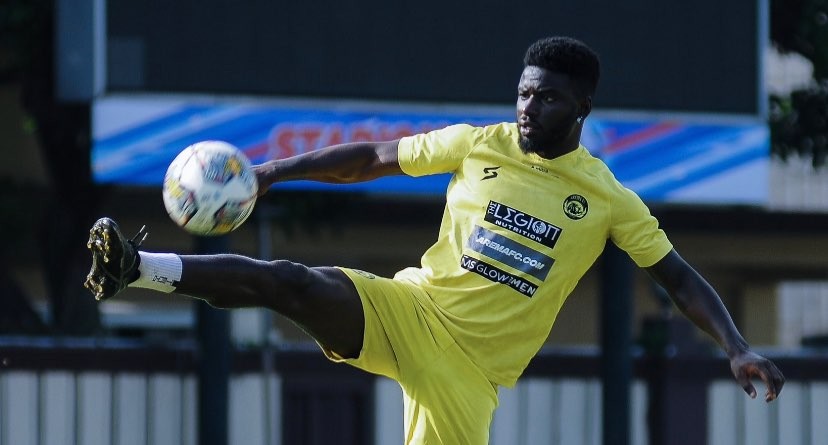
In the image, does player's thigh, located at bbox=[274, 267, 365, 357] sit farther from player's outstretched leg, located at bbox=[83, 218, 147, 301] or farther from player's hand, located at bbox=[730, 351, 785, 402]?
player's hand, located at bbox=[730, 351, 785, 402]

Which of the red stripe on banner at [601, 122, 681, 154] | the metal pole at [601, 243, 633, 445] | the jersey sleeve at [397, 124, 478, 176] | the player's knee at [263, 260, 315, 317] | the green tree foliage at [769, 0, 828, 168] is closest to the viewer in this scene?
the player's knee at [263, 260, 315, 317]

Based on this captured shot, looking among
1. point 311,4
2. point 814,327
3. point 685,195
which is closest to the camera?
point 311,4

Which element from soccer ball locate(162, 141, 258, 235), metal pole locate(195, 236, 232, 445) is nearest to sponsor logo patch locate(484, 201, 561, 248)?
soccer ball locate(162, 141, 258, 235)

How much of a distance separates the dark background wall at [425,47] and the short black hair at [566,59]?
345 cm

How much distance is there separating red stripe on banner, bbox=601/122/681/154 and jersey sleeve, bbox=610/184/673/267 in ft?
12.5

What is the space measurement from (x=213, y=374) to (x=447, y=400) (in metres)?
4.11

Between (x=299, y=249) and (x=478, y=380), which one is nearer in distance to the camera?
(x=478, y=380)

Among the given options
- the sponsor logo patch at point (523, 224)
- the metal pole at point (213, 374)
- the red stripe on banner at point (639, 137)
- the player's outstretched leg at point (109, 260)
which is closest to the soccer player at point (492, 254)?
the sponsor logo patch at point (523, 224)

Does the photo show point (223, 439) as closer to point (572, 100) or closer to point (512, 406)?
point (512, 406)

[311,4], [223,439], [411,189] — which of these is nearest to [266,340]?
[223,439]

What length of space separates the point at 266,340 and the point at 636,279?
8075 millimetres

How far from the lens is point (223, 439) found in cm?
1027

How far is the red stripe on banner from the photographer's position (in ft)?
33.6

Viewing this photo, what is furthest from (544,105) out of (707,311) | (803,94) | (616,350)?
(803,94)
